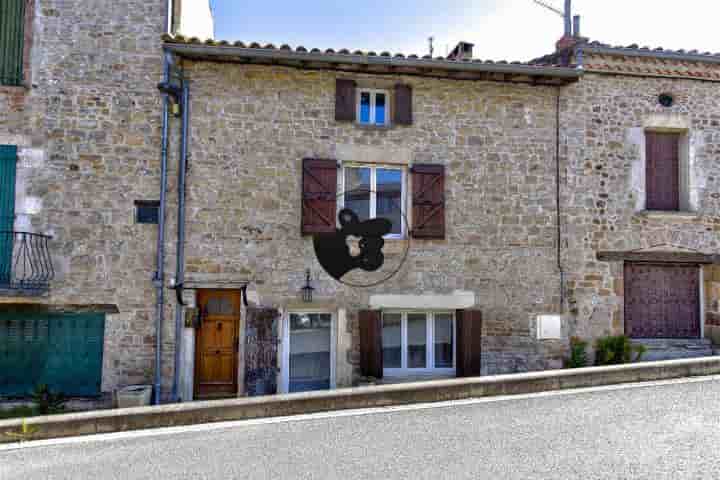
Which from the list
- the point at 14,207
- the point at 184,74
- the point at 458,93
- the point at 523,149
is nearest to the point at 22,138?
the point at 14,207

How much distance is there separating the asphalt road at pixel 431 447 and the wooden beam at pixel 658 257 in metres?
3.75

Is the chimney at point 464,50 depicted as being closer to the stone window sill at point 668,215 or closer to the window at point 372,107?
the window at point 372,107

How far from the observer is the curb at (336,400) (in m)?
5.23

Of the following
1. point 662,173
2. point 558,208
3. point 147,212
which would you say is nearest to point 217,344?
point 147,212

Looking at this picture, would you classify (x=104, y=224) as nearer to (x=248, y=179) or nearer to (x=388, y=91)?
(x=248, y=179)

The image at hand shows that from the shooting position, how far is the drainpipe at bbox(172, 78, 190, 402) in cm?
837

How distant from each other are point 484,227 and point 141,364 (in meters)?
5.70

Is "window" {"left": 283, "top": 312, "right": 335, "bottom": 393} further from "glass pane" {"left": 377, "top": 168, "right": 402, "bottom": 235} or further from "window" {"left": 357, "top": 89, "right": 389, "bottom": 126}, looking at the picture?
"window" {"left": 357, "top": 89, "right": 389, "bottom": 126}

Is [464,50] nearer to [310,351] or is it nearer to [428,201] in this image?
[428,201]

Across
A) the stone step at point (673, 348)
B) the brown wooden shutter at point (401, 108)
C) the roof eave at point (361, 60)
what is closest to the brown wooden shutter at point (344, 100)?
the roof eave at point (361, 60)

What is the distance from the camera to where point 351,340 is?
8758mm

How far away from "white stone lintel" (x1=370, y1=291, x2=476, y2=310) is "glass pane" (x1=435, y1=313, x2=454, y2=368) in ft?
1.09

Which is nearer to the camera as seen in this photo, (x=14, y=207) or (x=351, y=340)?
(x=14, y=207)
